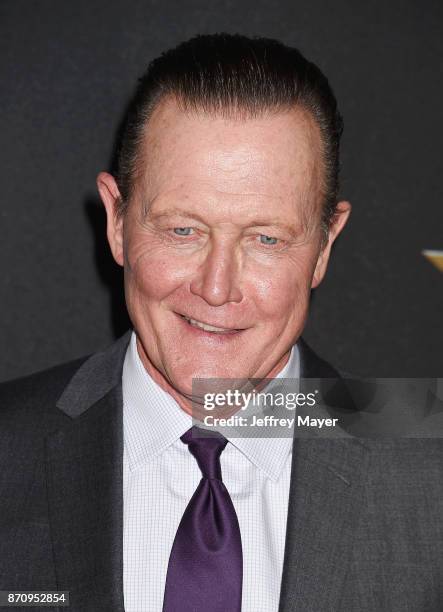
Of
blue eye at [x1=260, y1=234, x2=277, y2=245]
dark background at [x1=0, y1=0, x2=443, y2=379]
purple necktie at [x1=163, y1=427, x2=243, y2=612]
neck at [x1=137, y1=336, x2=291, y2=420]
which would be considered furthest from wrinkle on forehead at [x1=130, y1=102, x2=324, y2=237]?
dark background at [x1=0, y1=0, x2=443, y2=379]

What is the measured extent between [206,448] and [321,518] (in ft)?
1.11

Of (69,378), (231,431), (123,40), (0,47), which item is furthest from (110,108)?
(231,431)

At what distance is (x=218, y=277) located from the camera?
1.95 metres

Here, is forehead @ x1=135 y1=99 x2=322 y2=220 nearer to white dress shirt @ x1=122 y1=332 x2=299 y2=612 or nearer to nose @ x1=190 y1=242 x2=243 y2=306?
nose @ x1=190 y1=242 x2=243 y2=306

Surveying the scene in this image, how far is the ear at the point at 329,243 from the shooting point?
2252mm

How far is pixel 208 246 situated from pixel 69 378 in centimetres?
63

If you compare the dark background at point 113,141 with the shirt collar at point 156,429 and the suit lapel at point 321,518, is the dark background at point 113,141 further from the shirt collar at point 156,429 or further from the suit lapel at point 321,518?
the suit lapel at point 321,518

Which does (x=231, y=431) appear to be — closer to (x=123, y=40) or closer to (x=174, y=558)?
(x=174, y=558)

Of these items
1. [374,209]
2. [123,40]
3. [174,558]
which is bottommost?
[174,558]

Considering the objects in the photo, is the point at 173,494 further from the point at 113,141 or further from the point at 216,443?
the point at 113,141

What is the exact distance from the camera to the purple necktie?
6.18 feet

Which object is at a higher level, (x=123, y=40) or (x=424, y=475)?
(x=123, y=40)

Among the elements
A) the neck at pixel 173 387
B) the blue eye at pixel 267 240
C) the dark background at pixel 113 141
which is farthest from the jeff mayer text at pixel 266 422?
the dark background at pixel 113 141

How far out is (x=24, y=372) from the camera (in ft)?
9.39
